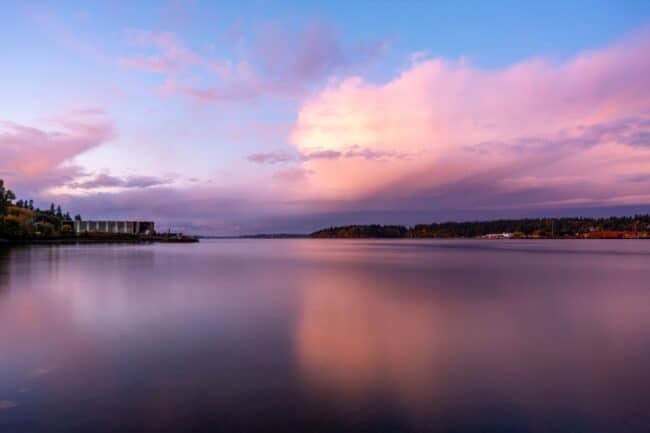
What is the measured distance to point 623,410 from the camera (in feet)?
16.8

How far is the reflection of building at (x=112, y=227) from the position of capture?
378ft

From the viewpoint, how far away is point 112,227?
389 feet

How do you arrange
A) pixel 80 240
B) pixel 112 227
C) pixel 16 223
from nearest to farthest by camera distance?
pixel 16 223 → pixel 80 240 → pixel 112 227

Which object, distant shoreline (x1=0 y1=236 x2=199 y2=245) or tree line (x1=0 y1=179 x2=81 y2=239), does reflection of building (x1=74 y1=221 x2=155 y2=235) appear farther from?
tree line (x1=0 y1=179 x2=81 y2=239)

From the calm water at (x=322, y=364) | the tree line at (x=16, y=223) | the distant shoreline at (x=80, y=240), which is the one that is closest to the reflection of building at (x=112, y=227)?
the distant shoreline at (x=80, y=240)

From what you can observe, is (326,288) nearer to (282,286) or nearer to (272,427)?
(282,286)

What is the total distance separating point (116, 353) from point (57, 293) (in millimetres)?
9923

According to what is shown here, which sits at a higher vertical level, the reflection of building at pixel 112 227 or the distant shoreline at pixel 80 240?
the reflection of building at pixel 112 227

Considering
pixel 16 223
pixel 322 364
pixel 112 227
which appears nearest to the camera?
pixel 322 364

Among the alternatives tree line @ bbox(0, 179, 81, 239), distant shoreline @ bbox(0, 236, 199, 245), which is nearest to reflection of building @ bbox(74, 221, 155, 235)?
distant shoreline @ bbox(0, 236, 199, 245)

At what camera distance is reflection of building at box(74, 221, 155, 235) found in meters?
115

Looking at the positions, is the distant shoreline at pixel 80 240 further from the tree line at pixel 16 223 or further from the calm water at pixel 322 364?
the calm water at pixel 322 364

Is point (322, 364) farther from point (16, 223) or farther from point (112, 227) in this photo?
point (112, 227)

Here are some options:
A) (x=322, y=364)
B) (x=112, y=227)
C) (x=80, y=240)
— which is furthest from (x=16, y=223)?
(x=322, y=364)
